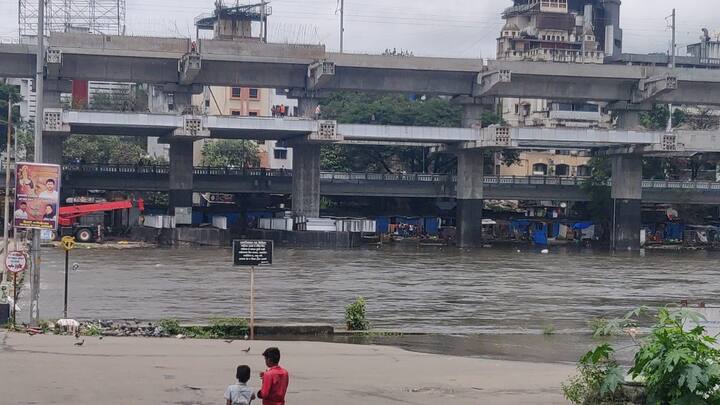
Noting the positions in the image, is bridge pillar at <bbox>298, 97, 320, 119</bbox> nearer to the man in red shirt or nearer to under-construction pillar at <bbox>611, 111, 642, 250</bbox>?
under-construction pillar at <bbox>611, 111, 642, 250</bbox>

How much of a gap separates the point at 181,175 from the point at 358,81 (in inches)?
523

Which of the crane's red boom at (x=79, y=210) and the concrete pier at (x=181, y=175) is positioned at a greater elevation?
the concrete pier at (x=181, y=175)

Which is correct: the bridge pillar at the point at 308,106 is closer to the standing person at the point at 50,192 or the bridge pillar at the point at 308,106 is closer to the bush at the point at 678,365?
the standing person at the point at 50,192

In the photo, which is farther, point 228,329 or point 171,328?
point 228,329

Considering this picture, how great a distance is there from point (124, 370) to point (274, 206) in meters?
73.4

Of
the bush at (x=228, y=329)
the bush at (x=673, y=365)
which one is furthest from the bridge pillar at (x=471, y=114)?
the bush at (x=673, y=365)

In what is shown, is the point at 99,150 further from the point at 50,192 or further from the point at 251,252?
the point at 251,252

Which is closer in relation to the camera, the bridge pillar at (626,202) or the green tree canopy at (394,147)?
the bridge pillar at (626,202)

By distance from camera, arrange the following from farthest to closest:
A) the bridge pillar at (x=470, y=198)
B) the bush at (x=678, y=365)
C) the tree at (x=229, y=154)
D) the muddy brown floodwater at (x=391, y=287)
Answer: the tree at (x=229, y=154) → the bridge pillar at (x=470, y=198) → the muddy brown floodwater at (x=391, y=287) → the bush at (x=678, y=365)

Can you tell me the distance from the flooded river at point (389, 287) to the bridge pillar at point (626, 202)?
14048mm

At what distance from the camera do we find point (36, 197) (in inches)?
902

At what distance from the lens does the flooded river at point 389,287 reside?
29.8 meters

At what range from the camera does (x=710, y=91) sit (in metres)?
81.1

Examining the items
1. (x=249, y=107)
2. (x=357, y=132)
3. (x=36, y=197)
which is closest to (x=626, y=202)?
(x=357, y=132)
